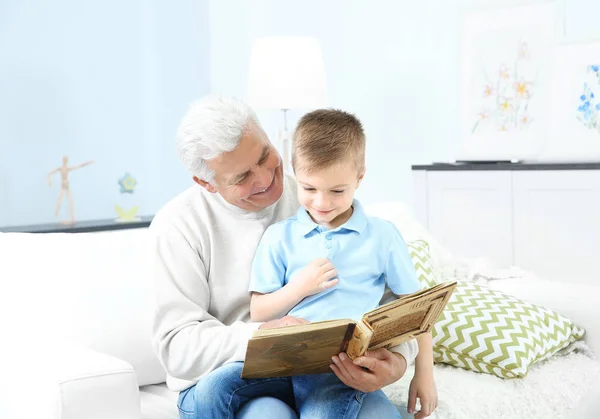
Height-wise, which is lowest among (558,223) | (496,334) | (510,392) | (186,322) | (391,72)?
(510,392)

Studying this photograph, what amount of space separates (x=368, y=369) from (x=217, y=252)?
446 millimetres

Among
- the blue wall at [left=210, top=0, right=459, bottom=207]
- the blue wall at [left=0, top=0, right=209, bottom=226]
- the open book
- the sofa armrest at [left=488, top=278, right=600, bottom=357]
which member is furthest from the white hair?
the blue wall at [left=0, top=0, right=209, bottom=226]

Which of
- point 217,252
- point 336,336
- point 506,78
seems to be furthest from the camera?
point 506,78

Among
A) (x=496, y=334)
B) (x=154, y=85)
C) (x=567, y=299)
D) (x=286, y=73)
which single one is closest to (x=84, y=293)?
(x=496, y=334)

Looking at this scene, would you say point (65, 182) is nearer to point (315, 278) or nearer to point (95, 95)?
point (95, 95)

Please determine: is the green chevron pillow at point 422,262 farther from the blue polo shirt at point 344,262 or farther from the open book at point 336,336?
the open book at point 336,336

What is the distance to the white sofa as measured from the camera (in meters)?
1.72

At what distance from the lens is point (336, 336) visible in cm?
142

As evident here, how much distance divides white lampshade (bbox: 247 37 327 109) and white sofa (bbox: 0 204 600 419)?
1.75m

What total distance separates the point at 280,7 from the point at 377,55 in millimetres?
840

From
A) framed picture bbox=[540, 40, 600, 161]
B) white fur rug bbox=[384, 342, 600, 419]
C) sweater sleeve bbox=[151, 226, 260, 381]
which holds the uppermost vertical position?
framed picture bbox=[540, 40, 600, 161]

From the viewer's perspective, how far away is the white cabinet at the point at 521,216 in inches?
144

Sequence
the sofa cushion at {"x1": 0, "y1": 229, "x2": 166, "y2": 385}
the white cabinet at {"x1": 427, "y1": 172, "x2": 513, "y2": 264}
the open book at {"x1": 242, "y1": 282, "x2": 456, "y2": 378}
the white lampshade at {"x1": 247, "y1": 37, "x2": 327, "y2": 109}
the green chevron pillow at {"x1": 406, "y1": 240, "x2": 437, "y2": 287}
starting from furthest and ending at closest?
1. the white cabinet at {"x1": 427, "y1": 172, "x2": 513, "y2": 264}
2. the white lampshade at {"x1": 247, "y1": 37, "x2": 327, "y2": 109}
3. the green chevron pillow at {"x1": 406, "y1": 240, "x2": 437, "y2": 287}
4. the sofa cushion at {"x1": 0, "y1": 229, "x2": 166, "y2": 385}
5. the open book at {"x1": 242, "y1": 282, "x2": 456, "y2": 378}

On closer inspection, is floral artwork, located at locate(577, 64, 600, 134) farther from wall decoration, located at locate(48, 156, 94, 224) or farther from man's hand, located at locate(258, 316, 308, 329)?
man's hand, located at locate(258, 316, 308, 329)
